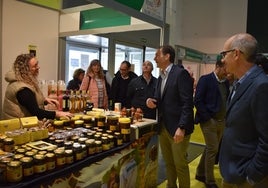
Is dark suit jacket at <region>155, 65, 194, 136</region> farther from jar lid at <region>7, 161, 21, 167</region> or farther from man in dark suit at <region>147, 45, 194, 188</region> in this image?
jar lid at <region>7, 161, 21, 167</region>

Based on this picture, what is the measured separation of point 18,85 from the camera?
209cm

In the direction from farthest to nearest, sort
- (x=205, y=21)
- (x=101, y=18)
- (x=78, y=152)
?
(x=205, y=21), (x=101, y=18), (x=78, y=152)

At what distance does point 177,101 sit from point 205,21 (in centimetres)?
535

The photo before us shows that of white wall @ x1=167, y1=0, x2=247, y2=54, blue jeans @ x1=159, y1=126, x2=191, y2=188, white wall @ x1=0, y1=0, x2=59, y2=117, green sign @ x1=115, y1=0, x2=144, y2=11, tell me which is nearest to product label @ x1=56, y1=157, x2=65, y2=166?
blue jeans @ x1=159, y1=126, x2=191, y2=188

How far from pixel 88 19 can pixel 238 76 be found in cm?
282

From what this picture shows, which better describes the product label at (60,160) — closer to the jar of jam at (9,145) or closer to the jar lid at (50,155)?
the jar lid at (50,155)

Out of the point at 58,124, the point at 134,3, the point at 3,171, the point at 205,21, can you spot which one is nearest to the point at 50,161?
the point at 3,171

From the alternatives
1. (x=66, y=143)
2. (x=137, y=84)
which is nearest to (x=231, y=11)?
(x=137, y=84)

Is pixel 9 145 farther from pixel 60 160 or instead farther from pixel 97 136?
pixel 97 136

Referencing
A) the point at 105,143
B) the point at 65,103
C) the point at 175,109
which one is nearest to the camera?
the point at 105,143

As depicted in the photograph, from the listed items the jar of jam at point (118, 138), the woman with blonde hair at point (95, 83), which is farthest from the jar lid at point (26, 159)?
the woman with blonde hair at point (95, 83)

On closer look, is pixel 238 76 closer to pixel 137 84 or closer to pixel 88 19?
pixel 137 84

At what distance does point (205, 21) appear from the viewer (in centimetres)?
709

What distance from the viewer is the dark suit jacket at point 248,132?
1.33 meters
